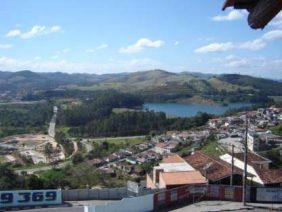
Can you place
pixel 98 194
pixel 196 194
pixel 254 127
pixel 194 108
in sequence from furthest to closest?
1. pixel 194 108
2. pixel 254 127
3. pixel 98 194
4. pixel 196 194

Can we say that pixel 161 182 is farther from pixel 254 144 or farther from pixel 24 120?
pixel 24 120

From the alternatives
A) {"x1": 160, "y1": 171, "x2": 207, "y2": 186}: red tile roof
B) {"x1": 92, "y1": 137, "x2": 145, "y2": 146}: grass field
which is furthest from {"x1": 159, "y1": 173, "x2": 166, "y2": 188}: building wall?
{"x1": 92, "y1": 137, "x2": 145, "y2": 146}: grass field

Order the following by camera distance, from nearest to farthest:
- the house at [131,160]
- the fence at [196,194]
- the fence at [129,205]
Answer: the fence at [129,205] < the fence at [196,194] < the house at [131,160]

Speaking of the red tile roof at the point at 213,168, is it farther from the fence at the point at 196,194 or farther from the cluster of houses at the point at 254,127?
the cluster of houses at the point at 254,127

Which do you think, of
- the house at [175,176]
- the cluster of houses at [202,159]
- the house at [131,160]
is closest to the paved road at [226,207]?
the house at [175,176]

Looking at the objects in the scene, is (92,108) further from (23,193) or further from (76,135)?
(23,193)

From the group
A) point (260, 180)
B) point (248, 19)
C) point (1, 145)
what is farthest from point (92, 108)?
point (248, 19)

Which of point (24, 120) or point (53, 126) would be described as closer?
point (53, 126)

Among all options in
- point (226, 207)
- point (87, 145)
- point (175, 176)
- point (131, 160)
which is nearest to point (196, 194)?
point (226, 207)

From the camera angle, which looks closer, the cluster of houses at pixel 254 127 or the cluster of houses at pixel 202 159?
the cluster of houses at pixel 202 159
